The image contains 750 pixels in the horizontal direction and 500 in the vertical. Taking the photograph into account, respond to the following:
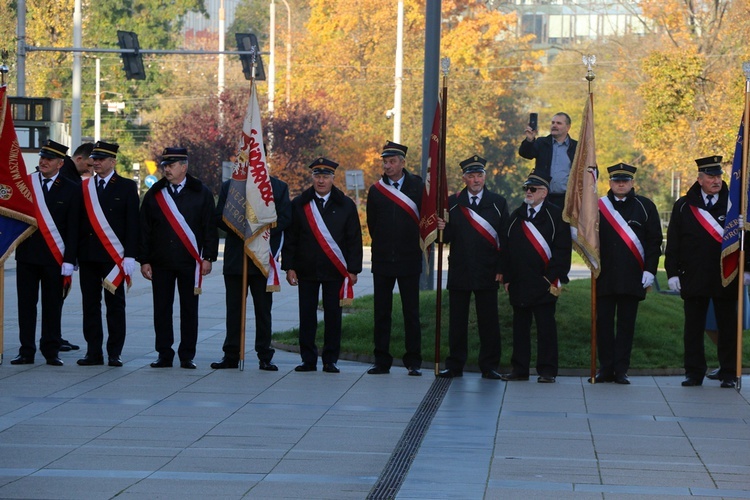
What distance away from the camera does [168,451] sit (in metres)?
9.11

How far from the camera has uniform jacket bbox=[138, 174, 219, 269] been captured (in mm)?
13328

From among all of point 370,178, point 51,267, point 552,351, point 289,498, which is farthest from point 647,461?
point 370,178

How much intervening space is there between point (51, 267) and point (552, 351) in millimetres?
4730

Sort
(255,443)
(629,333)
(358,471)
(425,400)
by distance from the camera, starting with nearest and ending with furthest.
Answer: (358,471)
(255,443)
(425,400)
(629,333)

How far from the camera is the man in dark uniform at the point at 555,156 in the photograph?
557 inches

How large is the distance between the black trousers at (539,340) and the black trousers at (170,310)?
9.78 ft

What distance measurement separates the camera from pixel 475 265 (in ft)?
43.0

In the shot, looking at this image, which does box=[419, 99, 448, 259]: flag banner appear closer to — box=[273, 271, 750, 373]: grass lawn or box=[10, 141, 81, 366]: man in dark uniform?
box=[273, 271, 750, 373]: grass lawn

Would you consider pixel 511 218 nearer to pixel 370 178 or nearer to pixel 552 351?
pixel 552 351

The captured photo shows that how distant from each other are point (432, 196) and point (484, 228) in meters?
0.56

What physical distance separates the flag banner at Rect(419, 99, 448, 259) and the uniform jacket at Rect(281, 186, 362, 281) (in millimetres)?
641

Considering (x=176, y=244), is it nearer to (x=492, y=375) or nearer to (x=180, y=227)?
(x=180, y=227)

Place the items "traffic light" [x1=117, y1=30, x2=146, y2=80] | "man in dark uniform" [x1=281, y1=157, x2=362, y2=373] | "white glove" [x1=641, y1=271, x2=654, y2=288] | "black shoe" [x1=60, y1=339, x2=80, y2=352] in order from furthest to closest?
1. "traffic light" [x1=117, y1=30, x2=146, y2=80]
2. "black shoe" [x1=60, y1=339, x2=80, y2=352]
3. "man in dark uniform" [x1=281, y1=157, x2=362, y2=373]
4. "white glove" [x1=641, y1=271, x2=654, y2=288]

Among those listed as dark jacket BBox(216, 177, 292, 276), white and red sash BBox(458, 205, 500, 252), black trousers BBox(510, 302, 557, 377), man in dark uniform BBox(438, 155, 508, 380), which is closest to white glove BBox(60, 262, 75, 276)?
dark jacket BBox(216, 177, 292, 276)
